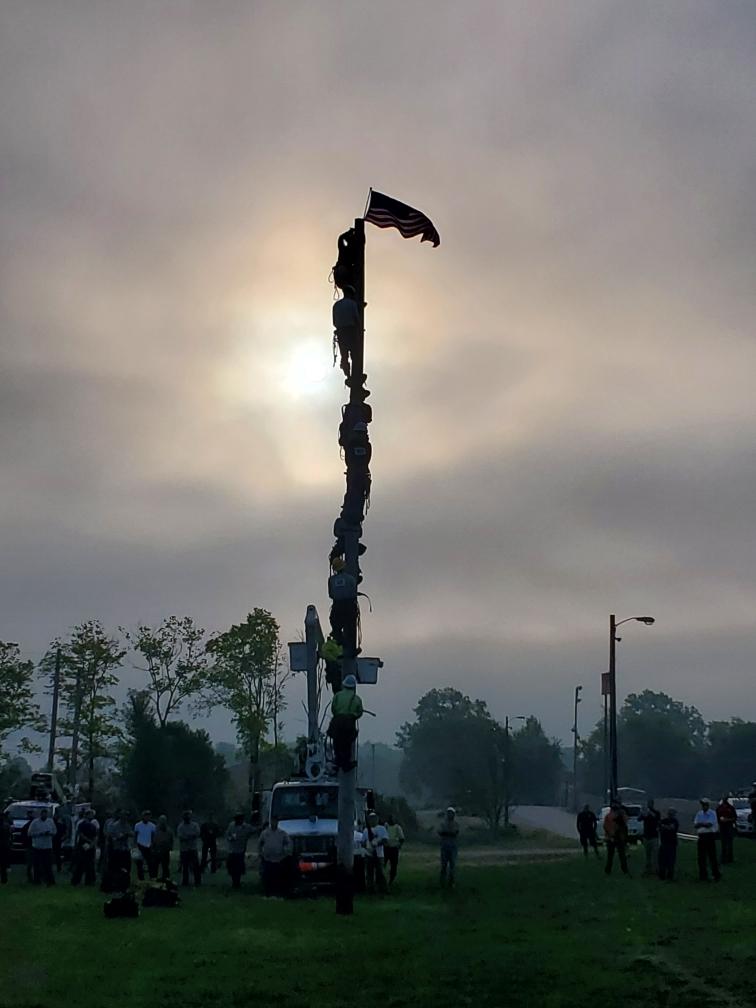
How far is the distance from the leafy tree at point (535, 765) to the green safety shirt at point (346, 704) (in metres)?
145

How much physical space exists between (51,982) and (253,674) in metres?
53.2

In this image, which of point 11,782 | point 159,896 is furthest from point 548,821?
point 159,896

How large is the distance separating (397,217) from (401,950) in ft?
44.6

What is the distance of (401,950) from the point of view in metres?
17.1

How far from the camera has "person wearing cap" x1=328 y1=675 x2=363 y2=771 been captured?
22.0 metres

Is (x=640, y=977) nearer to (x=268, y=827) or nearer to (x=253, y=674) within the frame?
(x=268, y=827)

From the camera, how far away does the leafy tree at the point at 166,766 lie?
6400 cm

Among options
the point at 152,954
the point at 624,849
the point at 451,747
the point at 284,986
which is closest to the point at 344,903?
the point at 152,954

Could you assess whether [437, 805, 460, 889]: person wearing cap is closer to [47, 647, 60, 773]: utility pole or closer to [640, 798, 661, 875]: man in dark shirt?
[640, 798, 661, 875]: man in dark shirt

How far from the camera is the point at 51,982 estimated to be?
14.5 metres

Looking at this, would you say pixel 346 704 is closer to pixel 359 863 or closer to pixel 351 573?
pixel 351 573

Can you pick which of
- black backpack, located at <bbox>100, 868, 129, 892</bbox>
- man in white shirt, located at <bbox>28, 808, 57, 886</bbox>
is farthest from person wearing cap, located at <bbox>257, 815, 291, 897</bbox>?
man in white shirt, located at <bbox>28, 808, 57, 886</bbox>

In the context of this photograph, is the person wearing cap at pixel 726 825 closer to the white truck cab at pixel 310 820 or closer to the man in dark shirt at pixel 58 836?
the white truck cab at pixel 310 820

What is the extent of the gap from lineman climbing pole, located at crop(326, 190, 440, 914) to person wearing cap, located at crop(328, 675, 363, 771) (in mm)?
301
